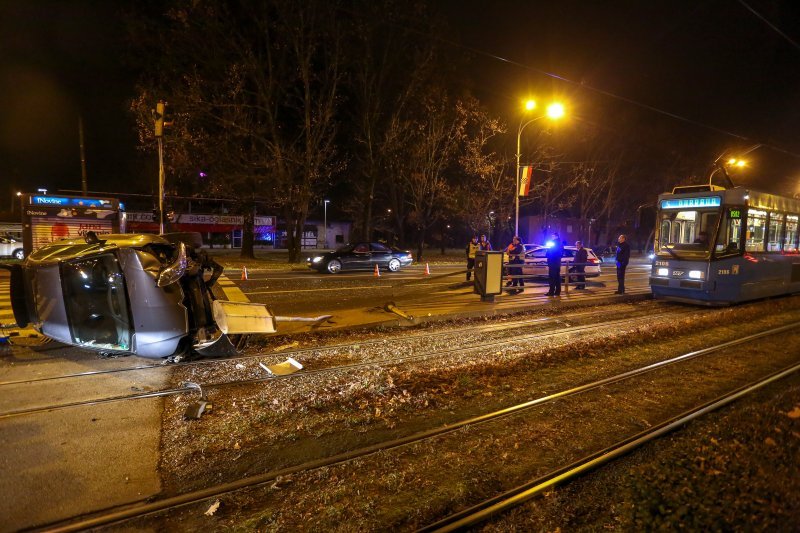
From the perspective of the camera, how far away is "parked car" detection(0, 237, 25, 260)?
25281 mm

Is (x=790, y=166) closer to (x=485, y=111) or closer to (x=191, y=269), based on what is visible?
(x=485, y=111)

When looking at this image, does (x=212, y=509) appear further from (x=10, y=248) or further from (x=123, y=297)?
(x=10, y=248)

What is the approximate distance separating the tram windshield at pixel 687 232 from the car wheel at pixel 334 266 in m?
13.7

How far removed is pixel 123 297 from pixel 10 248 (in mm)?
26395

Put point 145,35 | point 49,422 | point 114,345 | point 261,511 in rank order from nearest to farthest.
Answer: point 261,511 → point 49,422 → point 114,345 → point 145,35

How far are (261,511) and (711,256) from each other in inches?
509

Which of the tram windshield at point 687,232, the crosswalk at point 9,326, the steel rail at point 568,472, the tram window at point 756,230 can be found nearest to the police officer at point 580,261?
the tram windshield at point 687,232

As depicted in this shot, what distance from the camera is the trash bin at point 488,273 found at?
12497 mm

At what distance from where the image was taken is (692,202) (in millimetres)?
12641

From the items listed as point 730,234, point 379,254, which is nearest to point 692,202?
point 730,234

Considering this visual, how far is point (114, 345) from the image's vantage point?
21.3ft

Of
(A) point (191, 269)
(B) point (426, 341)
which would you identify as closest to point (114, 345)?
(A) point (191, 269)

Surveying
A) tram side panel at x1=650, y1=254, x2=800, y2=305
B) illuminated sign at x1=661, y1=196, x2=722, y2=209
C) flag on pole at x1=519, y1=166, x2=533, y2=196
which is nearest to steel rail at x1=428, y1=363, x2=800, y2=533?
tram side panel at x1=650, y1=254, x2=800, y2=305

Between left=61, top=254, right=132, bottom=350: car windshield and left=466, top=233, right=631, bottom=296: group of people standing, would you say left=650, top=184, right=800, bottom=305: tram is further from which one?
left=61, top=254, right=132, bottom=350: car windshield
